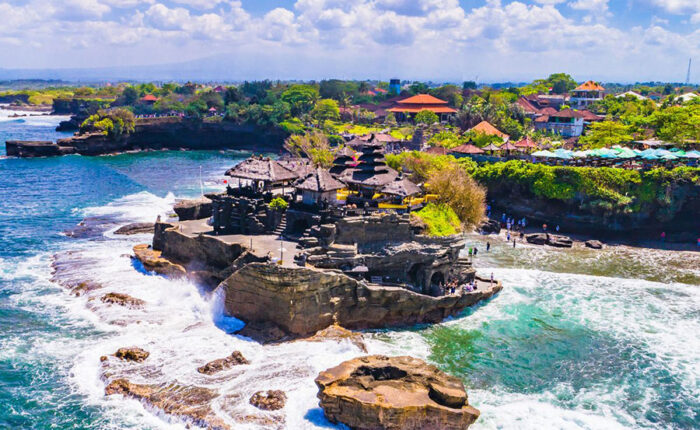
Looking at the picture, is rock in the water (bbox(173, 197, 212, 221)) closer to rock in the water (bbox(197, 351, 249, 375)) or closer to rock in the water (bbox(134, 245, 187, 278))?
rock in the water (bbox(134, 245, 187, 278))

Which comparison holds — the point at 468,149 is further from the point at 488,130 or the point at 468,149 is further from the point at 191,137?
the point at 191,137

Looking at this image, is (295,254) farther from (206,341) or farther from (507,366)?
(507,366)

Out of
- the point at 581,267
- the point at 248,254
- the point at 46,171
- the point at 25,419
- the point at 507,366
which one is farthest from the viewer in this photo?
the point at 46,171

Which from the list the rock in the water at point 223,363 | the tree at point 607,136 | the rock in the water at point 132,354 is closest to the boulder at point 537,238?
the tree at point 607,136

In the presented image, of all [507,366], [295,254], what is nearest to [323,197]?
[295,254]

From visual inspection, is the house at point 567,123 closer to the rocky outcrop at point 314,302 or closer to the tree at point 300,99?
the tree at point 300,99

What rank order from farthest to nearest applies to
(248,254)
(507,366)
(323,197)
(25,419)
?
(323,197), (248,254), (507,366), (25,419)

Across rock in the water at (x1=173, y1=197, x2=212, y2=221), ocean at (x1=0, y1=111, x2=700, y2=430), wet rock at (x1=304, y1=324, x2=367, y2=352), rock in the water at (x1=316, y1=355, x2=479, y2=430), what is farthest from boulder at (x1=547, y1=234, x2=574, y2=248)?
rock in the water at (x1=173, y1=197, x2=212, y2=221)
